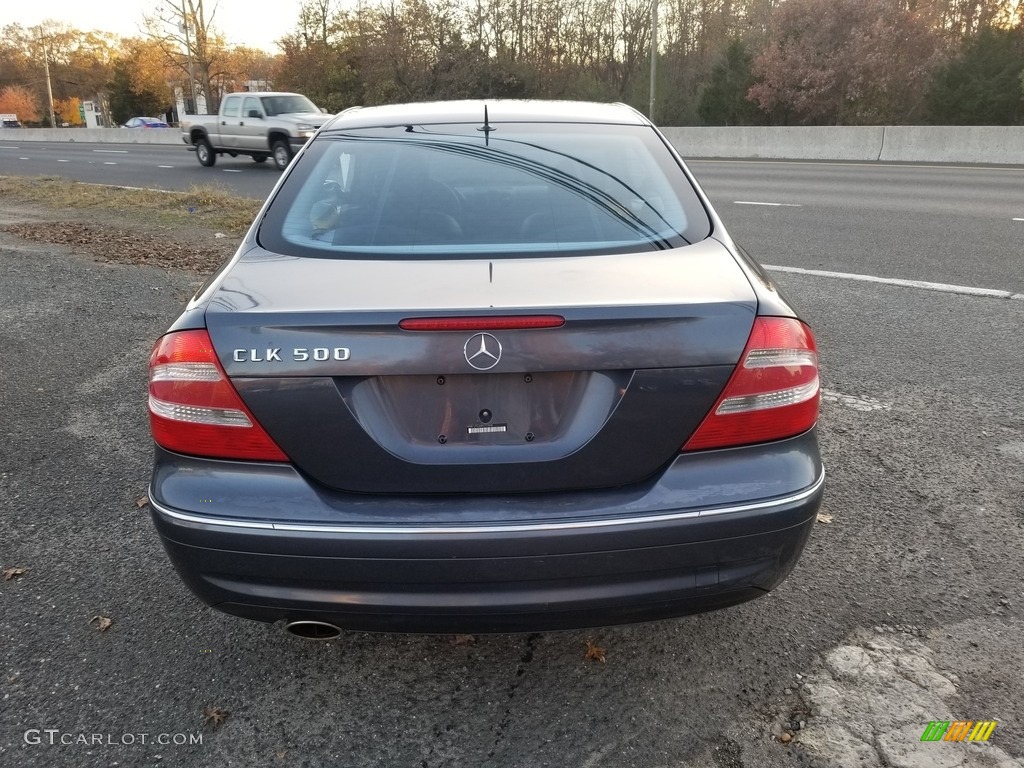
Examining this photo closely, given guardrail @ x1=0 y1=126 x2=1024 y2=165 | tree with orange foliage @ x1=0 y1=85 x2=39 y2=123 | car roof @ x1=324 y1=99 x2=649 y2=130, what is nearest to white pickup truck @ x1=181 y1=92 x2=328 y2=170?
guardrail @ x1=0 y1=126 x2=1024 y2=165

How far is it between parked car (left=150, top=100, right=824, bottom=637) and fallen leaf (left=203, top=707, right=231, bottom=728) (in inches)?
15.1

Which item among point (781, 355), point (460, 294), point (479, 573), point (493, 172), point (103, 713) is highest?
point (493, 172)

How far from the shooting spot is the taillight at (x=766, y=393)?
2.12m

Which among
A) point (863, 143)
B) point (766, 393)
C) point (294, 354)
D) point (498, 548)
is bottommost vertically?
point (498, 548)

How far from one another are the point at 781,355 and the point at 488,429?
780mm

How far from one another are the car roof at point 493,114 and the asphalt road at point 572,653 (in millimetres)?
1834

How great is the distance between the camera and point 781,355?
2.17 metres

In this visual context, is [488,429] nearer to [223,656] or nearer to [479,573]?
[479,573]

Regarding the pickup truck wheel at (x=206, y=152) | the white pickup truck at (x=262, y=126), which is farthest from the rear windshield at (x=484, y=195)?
the pickup truck wheel at (x=206, y=152)

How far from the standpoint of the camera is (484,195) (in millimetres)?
2834

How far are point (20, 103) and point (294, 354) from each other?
110 m

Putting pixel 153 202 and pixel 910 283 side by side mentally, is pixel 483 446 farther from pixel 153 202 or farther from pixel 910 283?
pixel 153 202

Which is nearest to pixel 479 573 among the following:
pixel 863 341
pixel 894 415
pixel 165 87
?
pixel 894 415

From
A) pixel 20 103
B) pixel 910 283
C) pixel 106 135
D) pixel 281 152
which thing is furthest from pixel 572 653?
pixel 20 103
